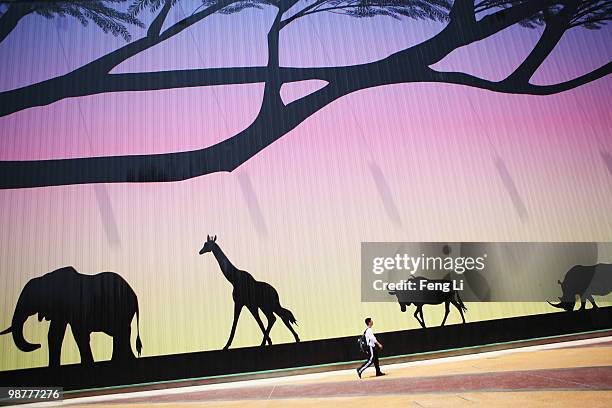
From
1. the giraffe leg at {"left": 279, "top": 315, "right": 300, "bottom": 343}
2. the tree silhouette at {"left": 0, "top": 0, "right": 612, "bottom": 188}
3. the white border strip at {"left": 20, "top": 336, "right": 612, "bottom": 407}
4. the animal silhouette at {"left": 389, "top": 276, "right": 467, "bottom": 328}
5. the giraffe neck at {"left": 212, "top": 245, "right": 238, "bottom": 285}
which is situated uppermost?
the tree silhouette at {"left": 0, "top": 0, "right": 612, "bottom": 188}

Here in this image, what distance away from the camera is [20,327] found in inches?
273

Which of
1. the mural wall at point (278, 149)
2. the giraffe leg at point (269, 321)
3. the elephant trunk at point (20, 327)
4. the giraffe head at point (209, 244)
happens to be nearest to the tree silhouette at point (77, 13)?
the mural wall at point (278, 149)

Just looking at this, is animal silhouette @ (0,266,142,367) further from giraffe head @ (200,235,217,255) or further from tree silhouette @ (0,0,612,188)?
tree silhouette @ (0,0,612,188)

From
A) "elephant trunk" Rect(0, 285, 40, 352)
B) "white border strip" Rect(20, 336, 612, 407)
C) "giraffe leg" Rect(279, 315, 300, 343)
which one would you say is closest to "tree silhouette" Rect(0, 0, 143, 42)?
"elephant trunk" Rect(0, 285, 40, 352)

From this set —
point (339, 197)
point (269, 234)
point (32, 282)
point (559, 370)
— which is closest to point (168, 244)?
point (269, 234)

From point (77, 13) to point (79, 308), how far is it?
167 inches

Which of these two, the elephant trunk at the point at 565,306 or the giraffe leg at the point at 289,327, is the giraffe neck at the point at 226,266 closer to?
the giraffe leg at the point at 289,327

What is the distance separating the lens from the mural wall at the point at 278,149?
7105 millimetres

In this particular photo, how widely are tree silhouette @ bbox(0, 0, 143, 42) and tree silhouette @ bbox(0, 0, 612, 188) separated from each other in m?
0.26

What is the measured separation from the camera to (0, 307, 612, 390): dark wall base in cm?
688

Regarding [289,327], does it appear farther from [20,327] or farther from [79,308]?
[20,327]

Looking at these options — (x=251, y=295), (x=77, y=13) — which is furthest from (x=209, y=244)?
(x=77, y=13)

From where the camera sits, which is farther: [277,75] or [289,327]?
[277,75]

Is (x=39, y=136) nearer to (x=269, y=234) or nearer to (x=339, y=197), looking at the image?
(x=269, y=234)
